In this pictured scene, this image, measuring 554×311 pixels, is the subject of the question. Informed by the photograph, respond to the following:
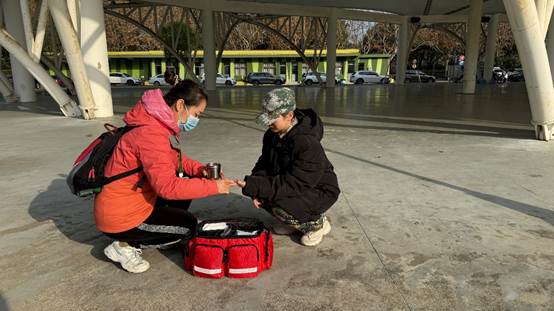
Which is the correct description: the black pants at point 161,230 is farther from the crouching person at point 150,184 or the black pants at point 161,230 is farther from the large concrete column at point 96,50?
the large concrete column at point 96,50

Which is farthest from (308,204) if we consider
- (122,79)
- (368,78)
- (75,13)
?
(122,79)

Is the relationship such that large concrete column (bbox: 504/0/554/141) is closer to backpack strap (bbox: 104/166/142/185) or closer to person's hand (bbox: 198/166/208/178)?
person's hand (bbox: 198/166/208/178)

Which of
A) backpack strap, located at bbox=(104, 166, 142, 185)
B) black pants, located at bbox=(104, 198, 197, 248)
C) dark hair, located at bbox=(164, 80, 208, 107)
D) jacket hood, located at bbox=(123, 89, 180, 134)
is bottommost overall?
black pants, located at bbox=(104, 198, 197, 248)

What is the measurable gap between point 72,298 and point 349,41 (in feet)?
177

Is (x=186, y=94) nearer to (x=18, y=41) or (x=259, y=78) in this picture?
(x=18, y=41)

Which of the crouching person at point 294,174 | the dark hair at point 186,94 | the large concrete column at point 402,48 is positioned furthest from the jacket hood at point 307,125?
the large concrete column at point 402,48

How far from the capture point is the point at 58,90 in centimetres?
1082

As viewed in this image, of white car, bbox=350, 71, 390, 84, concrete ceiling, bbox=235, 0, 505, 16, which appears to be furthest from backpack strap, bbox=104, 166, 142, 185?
white car, bbox=350, 71, 390, 84

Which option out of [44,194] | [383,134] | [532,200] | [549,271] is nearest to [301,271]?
[549,271]

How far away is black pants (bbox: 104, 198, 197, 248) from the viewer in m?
2.81

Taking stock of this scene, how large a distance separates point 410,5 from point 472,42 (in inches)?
382

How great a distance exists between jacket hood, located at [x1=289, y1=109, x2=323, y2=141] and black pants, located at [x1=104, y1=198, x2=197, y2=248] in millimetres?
1022

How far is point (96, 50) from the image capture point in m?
10.6

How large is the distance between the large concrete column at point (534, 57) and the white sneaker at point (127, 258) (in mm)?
6472
